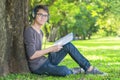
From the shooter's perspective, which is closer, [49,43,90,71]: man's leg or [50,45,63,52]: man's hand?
[50,45,63,52]: man's hand

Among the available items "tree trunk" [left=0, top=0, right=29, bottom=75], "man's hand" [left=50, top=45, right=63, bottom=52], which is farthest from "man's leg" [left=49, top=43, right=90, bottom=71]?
"tree trunk" [left=0, top=0, right=29, bottom=75]

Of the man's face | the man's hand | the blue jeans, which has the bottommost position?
the blue jeans

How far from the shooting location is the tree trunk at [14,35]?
343 inches

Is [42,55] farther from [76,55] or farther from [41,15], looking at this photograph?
[41,15]

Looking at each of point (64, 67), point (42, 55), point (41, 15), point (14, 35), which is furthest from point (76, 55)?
point (14, 35)

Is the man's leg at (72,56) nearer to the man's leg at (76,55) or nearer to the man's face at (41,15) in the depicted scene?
the man's leg at (76,55)

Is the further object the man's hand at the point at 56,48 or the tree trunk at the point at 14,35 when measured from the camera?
the tree trunk at the point at 14,35

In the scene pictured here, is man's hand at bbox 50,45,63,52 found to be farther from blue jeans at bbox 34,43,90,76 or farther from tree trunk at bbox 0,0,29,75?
tree trunk at bbox 0,0,29,75

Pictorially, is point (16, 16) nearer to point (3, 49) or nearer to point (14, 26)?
point (14, 26)

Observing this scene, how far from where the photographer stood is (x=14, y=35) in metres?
8.81

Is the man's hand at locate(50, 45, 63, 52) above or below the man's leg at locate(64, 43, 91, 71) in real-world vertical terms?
above

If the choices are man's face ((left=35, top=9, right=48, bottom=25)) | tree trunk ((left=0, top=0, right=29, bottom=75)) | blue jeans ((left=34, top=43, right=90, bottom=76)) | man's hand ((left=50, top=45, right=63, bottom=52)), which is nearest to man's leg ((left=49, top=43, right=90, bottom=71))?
blue jeans ((left=34, top=43, right=90, bottom=76))

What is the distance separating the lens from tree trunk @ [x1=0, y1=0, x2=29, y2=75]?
8.70 meters

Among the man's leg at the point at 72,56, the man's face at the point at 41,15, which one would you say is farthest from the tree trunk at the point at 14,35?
the man's leg at the point at 72,56
